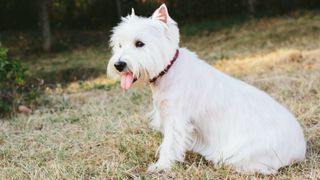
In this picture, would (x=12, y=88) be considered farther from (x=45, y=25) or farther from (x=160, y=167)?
(x=45, y=25)

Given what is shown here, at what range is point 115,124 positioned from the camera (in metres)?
5.57

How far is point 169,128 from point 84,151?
1104mm

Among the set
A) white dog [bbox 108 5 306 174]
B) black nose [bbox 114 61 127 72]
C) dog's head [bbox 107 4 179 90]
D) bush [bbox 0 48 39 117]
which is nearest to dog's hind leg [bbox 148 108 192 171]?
white dog [bbox 108 5 306 174]

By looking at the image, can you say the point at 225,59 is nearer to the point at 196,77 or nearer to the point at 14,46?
the point at 196,77

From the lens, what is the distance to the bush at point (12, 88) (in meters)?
6.60

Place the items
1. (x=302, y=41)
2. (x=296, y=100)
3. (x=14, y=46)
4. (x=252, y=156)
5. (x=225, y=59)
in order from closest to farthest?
1. (x=252, y=156)
2. (x=296, y=100)
3. (x=225, y=59)
4. (x=302, y=41)
5. (x=14, y=46)

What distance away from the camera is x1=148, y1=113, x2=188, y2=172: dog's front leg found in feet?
13.1

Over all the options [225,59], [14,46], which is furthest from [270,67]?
[14,46]

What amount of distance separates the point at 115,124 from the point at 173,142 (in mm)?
1650

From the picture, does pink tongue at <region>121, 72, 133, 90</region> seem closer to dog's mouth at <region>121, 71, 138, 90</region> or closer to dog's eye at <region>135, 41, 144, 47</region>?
dog's mouth at <region>121, 71, 138, 90</region>

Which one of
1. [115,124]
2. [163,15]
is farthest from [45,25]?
[163,15]

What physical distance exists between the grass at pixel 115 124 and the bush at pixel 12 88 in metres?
0.26

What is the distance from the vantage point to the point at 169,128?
402 cm

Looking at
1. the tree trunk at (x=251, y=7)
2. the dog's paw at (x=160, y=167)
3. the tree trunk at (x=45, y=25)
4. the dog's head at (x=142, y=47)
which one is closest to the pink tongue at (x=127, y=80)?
the dog's head at (x=142, y=47)
